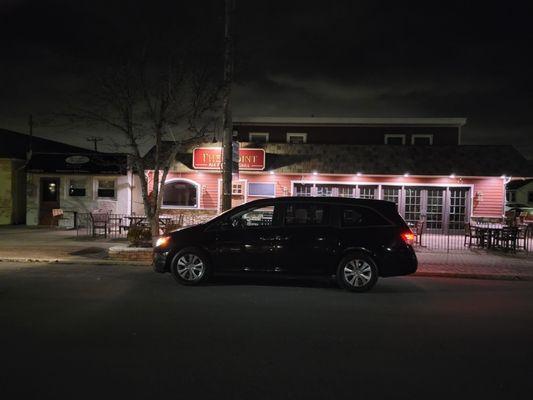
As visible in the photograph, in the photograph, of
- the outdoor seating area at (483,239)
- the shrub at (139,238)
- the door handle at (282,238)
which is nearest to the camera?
the door handle at (282,238)

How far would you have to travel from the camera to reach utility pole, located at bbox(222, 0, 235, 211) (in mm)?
11523

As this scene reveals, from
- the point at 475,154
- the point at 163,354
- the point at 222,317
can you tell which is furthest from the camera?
the point at 475,154

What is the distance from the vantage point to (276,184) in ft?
66.0

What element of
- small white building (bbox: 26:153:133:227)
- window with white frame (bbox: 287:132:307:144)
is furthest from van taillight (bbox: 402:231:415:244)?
window with white frame (bbox: 287:132:307:144)

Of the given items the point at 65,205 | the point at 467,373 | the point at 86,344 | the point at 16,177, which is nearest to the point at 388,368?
the point at 467,373

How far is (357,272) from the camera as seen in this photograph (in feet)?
28.6

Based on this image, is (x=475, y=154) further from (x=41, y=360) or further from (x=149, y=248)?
(x=41, y=360)

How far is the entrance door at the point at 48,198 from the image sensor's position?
2102 centimetres

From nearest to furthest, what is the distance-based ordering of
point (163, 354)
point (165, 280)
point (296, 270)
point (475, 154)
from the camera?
point (163, 354) < point (296, 270) < point (165, 280) < point (475, 154)

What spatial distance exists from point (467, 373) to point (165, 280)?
21.1 feet

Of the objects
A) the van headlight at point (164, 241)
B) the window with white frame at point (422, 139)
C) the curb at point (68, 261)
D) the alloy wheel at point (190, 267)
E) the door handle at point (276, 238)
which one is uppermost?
the window with white frame at point (422, 139)

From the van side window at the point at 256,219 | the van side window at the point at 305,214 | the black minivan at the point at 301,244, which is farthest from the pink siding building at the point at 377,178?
the van side window at the point at 305,214

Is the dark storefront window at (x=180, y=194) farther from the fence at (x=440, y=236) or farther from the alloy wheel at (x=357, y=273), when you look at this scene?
the alloy wheel at (x=357, y=273)

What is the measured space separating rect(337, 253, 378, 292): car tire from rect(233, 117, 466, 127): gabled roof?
54.0ft
